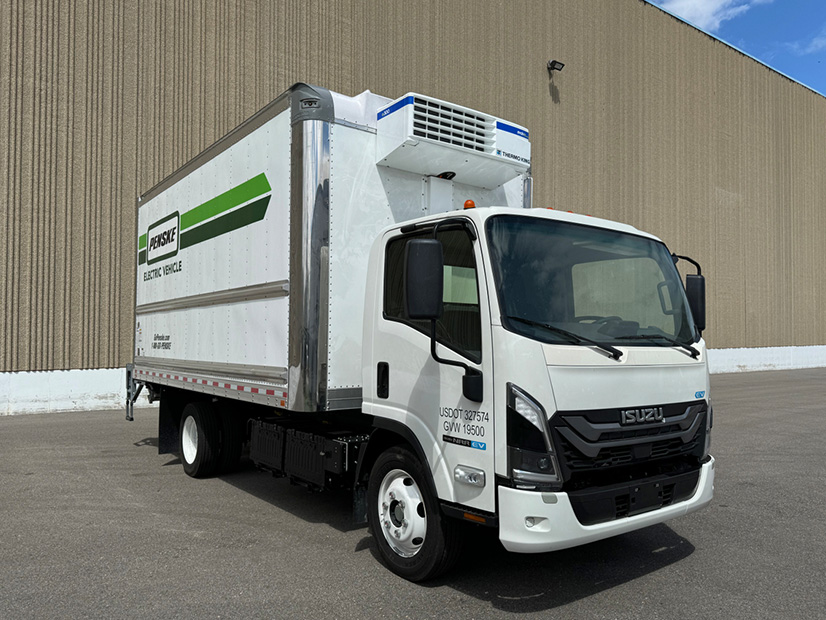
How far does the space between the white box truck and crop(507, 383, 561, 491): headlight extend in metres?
0.01

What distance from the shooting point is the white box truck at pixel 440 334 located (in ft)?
12.0

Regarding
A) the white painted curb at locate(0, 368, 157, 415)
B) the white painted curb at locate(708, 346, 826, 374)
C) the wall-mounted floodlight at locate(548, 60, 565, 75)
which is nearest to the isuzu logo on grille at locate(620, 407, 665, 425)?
the white painted curb at locate(0, 368, 157, 415)

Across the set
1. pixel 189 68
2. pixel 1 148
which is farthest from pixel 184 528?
pixel 189 68

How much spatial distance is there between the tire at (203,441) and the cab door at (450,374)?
340 cm

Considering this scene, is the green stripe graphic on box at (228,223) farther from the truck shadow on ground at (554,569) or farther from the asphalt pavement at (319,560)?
the truck shadow on ground at (554,569)

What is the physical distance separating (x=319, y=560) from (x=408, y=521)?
0.93 m

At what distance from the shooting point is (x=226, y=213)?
626 centimetres

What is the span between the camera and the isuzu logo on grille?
3846 millimetres

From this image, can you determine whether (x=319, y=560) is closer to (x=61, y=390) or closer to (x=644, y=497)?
(x=644, y=497)

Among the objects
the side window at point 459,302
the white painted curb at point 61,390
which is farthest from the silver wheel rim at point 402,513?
the white painted curb at point 61,390

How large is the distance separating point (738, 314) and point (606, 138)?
35.0ft

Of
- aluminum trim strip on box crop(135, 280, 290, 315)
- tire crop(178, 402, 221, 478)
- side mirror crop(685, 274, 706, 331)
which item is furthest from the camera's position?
tire crop(178, 402, 221, 478)

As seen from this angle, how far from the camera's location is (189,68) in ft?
49.4

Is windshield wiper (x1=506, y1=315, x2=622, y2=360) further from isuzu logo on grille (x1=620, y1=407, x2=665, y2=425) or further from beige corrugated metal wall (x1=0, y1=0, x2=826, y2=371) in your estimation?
beige corrugated metal wall (x1=0, y1=0, x2=826, y2=371)
